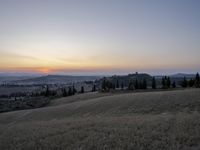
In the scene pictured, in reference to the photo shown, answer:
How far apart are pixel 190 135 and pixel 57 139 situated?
25.9ft

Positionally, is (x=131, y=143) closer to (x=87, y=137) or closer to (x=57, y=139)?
(x=87, y=137)

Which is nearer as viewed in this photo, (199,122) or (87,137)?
(87,137)

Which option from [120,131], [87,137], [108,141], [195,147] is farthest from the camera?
[120,131]

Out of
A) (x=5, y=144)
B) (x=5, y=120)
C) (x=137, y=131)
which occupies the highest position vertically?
(x=137, y=131)

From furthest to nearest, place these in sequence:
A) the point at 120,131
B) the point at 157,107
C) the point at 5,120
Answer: the point at 5,120, the point at 157,107, the point at 120,131

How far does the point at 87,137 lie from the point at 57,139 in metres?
1.99

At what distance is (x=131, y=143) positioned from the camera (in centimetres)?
1122

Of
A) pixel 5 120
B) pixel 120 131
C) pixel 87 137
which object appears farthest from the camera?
pixel 5 120

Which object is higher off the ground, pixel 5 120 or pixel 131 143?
pixel 131 143

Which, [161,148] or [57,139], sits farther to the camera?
[57,139]

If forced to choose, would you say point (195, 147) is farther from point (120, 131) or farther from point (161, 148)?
point (120, 131)

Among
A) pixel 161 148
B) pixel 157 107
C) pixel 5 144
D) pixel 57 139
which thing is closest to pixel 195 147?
pixel 161 148

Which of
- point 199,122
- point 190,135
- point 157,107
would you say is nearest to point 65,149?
point 190,135

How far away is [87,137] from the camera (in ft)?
44.5
